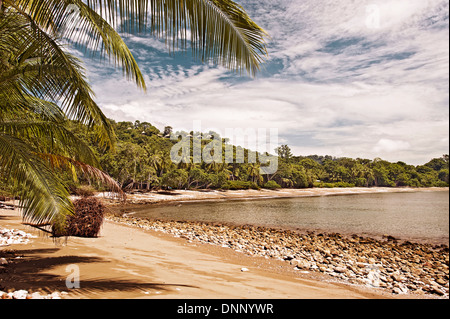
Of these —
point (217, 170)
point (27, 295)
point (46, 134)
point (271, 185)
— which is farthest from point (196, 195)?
point (27, 295)

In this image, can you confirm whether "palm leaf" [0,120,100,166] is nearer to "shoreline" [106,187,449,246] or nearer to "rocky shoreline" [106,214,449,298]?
"shoreline" [106,187,449,246]

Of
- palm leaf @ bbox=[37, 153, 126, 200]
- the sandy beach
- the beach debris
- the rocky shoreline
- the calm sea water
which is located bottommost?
the calm sea water

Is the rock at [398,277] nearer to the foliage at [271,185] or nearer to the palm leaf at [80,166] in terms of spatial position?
the palm leaf at [80,166]

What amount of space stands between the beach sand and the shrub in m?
0.51

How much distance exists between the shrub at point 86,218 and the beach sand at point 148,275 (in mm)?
512

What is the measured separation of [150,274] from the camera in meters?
5.99

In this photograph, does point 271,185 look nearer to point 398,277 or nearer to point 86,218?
point 398,277

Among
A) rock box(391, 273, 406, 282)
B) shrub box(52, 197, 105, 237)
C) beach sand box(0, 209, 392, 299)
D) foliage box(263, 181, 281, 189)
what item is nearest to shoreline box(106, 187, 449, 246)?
shrub box(52, 197, 105, 237)

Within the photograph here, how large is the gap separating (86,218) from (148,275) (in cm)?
514

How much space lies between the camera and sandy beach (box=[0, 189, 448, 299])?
477cm

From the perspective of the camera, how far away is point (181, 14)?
399cm

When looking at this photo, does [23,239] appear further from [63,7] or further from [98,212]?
[63,7]

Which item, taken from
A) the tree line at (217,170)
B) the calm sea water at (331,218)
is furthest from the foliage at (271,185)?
the calm sea water at (331,218)
